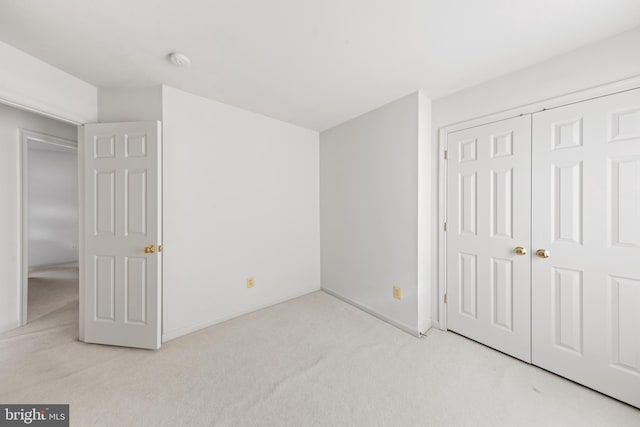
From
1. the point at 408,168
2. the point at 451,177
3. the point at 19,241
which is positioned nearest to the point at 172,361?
the point at 19,241

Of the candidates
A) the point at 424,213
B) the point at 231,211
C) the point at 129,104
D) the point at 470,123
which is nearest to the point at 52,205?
the point at 129,104

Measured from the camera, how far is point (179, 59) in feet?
5.75

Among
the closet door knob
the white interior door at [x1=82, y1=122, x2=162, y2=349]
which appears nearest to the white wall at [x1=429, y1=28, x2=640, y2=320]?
the closet door knob

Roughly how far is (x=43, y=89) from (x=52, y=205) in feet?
15.3

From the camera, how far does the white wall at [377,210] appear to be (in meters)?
2.35

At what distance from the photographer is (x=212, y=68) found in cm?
190

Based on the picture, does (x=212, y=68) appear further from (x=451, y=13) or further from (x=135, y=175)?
(x=451, y=13)

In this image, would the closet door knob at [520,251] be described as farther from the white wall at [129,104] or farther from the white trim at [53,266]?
the white trim at [53,266]

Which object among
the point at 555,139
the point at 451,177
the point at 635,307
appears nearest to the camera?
the point at 635,307

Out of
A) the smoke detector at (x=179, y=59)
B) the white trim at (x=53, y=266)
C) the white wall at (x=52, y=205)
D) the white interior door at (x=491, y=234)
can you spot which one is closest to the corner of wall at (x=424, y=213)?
the white interior door at (x=491, y=234)

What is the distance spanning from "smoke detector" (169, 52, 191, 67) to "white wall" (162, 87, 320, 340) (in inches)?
18.9

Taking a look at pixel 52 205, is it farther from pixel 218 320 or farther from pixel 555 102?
pixel 555 102

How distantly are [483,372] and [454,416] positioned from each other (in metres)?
0.58

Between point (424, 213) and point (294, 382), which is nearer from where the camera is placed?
point (294, 382)
